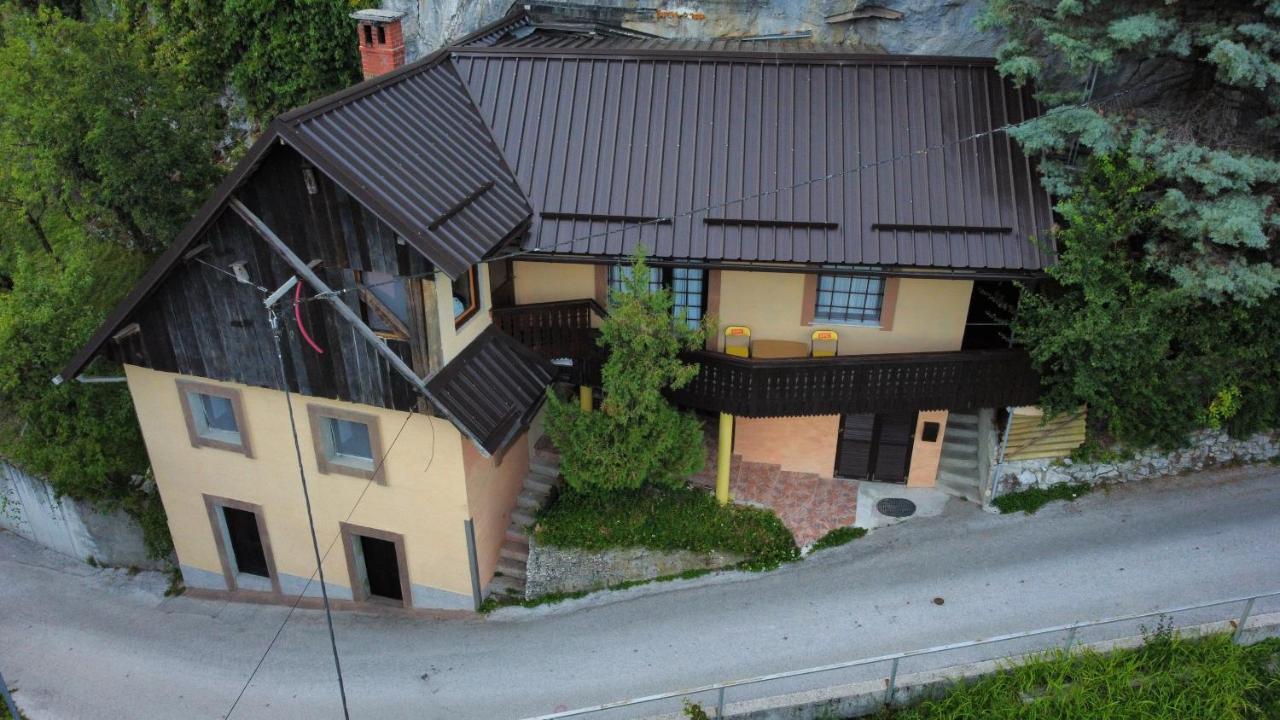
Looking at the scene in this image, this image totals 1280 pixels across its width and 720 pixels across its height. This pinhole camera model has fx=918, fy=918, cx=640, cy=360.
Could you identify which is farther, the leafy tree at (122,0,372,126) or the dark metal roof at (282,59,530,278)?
the leafy tree at (122,0,372,126)

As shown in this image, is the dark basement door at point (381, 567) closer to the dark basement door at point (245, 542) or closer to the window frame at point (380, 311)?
the dark basement door at point (245, 542)

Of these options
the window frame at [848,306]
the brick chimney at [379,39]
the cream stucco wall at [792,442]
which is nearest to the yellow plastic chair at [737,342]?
the window frame at [848,306]

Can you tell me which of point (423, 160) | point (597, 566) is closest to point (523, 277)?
point (423, 160)

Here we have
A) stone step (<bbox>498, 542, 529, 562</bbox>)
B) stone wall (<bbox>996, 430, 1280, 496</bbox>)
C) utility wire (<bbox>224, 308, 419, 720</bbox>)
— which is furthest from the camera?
stone wall (<bbox>996, 430, 1280, 496</bbox>)

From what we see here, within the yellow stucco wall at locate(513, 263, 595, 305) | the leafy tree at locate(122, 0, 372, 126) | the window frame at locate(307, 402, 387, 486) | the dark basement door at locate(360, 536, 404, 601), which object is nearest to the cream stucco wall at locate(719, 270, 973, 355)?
the yellow stucco wall at locate(513, 263, 595, 305)

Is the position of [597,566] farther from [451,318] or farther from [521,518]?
[451,318]

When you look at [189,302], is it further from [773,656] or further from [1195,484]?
[1195,484]

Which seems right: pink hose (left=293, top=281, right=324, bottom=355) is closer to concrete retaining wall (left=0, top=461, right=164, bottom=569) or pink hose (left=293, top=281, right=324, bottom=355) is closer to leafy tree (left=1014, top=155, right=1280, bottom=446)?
Answer: concrete retaining wall (left=0, top=461, right=164, bottom=569)
